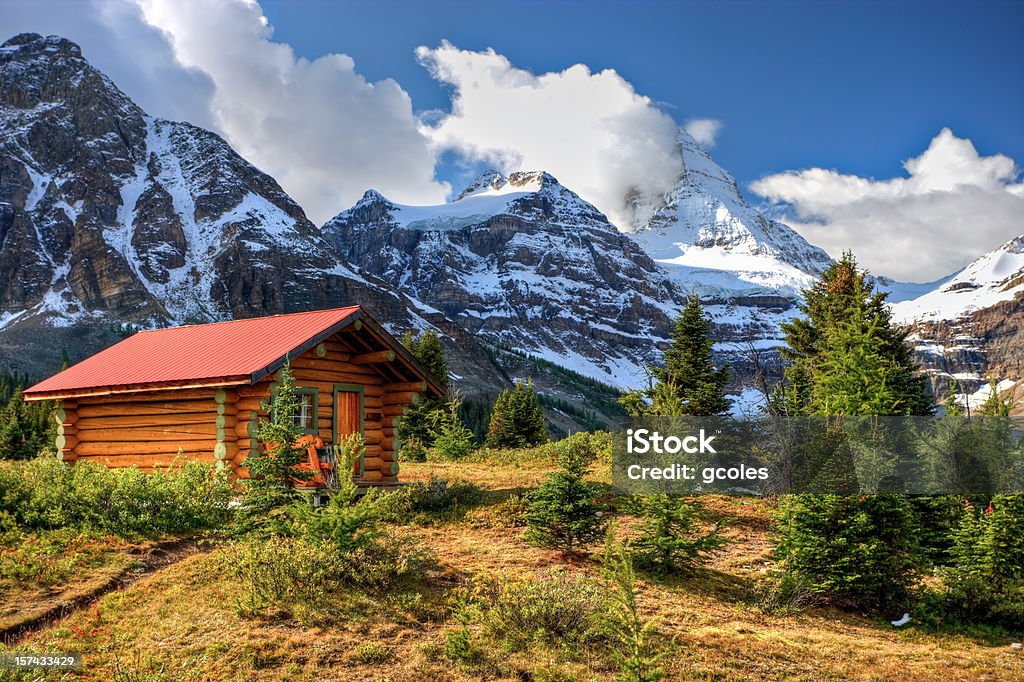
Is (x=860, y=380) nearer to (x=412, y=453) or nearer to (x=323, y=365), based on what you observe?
(x=323, y=365)

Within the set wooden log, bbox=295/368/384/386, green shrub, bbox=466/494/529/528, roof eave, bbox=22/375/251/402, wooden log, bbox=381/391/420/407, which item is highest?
wooden log, bbox=295/368/384/386

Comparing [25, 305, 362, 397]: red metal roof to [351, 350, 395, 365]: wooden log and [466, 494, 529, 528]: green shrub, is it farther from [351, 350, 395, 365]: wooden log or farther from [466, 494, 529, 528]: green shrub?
[466, 494, 529, 528]: green shrub

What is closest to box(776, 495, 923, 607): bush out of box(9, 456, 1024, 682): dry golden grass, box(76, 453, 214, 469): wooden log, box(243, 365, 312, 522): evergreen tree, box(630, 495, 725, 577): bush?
box(9, 456, 1024, 682): dry golden grass

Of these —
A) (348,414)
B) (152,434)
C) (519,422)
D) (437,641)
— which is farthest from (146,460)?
(519,422)

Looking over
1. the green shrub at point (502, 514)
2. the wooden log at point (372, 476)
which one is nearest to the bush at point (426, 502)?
the green shrub at point (502, 514)

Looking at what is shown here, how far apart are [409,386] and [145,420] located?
680cm

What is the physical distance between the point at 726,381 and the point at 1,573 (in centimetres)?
2034

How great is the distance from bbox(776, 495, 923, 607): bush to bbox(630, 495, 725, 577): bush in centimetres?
142

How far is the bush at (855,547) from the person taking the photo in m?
11.6

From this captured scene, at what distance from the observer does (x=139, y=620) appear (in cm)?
962

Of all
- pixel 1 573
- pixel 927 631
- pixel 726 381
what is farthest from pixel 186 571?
pixel 726 381

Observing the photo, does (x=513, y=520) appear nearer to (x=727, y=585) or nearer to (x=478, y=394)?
(x=727, y=585)

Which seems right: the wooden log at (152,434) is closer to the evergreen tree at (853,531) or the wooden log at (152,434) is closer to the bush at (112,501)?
the bush at (112,501)

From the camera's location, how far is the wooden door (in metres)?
19.0
